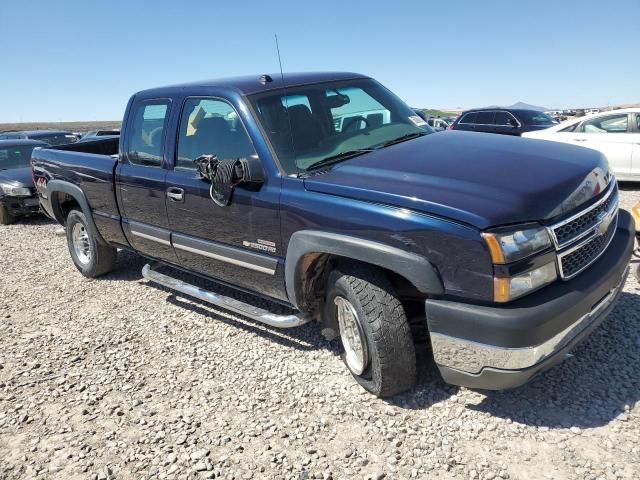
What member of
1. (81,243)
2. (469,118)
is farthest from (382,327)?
(469,118)

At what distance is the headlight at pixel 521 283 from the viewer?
2402mm

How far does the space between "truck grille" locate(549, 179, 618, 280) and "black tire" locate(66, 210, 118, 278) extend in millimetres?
4628

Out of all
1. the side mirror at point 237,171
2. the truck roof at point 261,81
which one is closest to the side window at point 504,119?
the truck roof at point 261,81

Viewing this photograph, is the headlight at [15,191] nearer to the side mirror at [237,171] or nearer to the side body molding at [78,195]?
the side body molding at [78,195]

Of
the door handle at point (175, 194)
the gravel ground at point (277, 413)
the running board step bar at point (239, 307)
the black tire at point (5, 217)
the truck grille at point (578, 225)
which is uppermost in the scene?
the door handle at point (175, 194)

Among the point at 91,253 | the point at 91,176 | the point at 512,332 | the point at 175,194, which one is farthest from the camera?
the point at 91,253

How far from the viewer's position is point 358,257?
281 cm

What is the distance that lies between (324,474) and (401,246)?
1220 millimetres

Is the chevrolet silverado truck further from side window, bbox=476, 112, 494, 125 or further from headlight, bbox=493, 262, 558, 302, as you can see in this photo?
side window, bbox=476, 112, 494, 125

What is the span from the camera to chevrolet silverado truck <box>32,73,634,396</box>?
2475 millimetres

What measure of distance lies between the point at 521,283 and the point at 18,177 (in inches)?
392

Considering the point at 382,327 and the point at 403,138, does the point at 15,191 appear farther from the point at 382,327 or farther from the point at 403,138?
the point at 382,327

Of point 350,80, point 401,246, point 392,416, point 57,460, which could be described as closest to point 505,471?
point 392,416

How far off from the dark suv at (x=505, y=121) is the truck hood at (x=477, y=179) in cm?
1000
